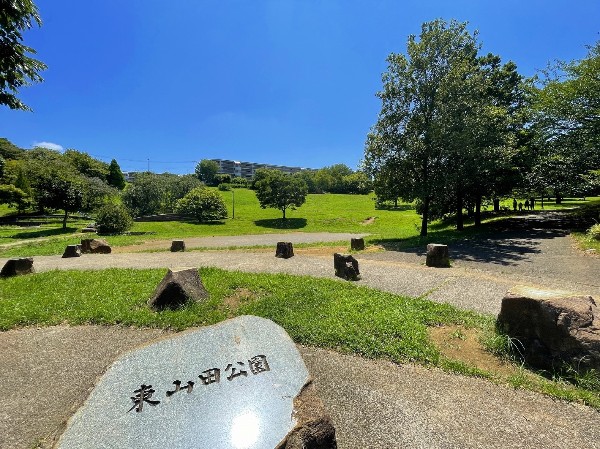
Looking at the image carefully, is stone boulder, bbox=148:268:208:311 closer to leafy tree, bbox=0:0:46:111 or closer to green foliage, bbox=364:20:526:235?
leafy tree, bbox=0:0:46:111

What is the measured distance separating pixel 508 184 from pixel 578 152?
4056 millimetres

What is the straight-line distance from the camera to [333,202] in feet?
202

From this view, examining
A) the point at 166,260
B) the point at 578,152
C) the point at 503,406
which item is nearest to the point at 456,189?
the point at 578,152

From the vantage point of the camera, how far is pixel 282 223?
1635 inches

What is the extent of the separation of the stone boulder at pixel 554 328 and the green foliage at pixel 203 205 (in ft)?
129

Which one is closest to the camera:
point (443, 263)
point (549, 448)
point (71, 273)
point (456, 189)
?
point (549, 448)

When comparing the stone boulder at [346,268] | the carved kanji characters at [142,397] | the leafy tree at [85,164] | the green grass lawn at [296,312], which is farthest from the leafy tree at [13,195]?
the carved kanji characters at [142,397]

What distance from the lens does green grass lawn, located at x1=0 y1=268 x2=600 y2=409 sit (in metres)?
5.07

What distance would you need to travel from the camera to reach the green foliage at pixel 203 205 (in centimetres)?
4128

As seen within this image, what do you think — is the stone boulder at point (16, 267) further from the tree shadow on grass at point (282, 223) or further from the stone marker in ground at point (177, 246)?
the tree shadow on grass at point (282, 223)

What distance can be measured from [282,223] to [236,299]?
33.9 m

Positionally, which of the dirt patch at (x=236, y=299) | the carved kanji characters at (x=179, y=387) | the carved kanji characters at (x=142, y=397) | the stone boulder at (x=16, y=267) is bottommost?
the dirt patch at (x=236, y=299)

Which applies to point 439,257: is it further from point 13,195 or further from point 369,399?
point 13,195

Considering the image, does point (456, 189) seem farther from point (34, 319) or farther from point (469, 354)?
point (34, 319)
